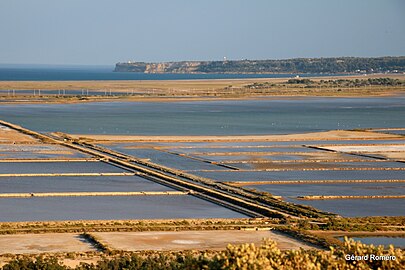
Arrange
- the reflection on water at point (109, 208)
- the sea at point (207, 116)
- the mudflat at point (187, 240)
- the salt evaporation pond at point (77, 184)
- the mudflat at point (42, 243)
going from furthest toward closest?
1. the sea at point (207, 116)
2. the salt evaporation pond at point (77, 184)
3. the reflection on water at point (109, 208)
4. the mudflat at point (187, 240)
5. the mudflat at point (42, 243)

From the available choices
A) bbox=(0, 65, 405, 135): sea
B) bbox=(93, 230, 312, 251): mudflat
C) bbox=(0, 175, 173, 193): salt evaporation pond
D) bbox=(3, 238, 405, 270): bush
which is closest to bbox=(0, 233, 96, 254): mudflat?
bbox=(93, 230, 312, 251): mudflat

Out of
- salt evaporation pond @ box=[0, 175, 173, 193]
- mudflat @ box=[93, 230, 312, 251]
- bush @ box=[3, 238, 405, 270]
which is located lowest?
salt evaporation pond @ box=[0, 175, 173, 193]

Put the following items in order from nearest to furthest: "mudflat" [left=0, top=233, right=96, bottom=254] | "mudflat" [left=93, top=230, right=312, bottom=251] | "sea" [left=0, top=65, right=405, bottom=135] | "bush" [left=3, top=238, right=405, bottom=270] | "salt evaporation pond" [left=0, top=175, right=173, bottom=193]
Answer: "bush" [left=3, top=238, right=405, bottom=270] < "mudflat" [left=0, top=233, right=96, bottom=254] < "mudflat" [left=93, top=230, right=312, bottom=251] < "salt evaporation pond" [left=0, top=175, right=173, bottom=193] < "sea" [left=0, top=65, right=405, bottom=135]

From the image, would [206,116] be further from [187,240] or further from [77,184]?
[187,240]

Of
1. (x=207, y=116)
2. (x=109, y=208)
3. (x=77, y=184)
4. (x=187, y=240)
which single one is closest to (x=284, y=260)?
(x=187, y=240)

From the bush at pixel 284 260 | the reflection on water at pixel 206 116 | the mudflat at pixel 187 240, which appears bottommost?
the reflection on water at pixel 206 116

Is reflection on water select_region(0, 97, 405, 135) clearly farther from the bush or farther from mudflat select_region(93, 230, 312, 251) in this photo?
the bush

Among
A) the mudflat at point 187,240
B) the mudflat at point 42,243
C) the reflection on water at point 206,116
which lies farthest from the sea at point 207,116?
the mudflat at point 42,243

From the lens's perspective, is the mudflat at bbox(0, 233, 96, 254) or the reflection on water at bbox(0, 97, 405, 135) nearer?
the mudflat at bbox(0, 233, 96, 254)

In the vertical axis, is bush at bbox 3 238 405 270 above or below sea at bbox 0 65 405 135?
above

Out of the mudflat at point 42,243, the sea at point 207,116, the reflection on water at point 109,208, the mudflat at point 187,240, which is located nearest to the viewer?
the mudflat at point 42,243

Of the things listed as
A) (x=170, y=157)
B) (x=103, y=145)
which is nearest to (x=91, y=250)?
(x=170, y=157)

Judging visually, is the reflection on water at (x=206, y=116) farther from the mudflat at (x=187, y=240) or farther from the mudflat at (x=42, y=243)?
the mudflat at (x=42, y=243)
